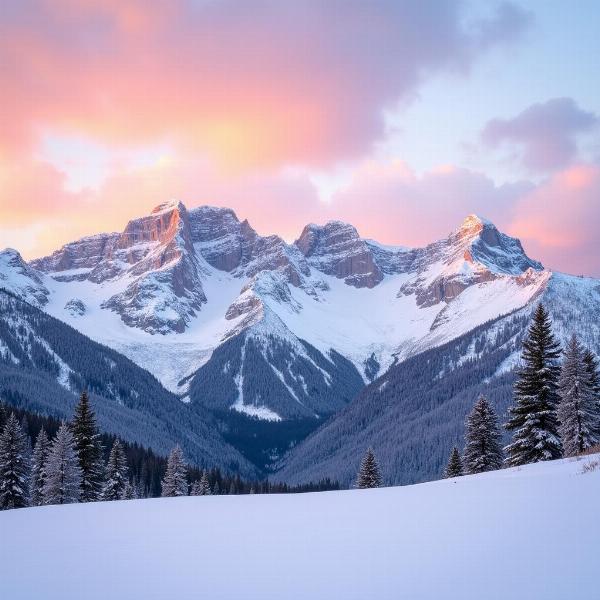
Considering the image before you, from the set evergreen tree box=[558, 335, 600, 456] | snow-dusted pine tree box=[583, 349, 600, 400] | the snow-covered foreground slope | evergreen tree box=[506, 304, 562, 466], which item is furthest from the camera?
snow-dusted pine tree box=[583, 349, 600, 400]

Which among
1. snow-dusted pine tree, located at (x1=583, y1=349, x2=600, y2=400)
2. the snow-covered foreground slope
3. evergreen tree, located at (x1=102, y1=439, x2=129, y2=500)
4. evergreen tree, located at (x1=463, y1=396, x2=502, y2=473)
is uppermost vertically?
snow-dusted pine tree, located at (x1=583, y1=349, x2=600, y2=400)

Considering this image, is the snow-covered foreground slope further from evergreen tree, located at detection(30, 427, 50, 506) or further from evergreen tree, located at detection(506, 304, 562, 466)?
evergreen tree, located at detection(30, 427, 50, 506)

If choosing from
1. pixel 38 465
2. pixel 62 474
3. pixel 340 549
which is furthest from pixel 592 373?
pixel 38 465

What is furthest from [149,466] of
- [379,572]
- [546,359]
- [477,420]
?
[379,572]

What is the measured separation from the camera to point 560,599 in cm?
785

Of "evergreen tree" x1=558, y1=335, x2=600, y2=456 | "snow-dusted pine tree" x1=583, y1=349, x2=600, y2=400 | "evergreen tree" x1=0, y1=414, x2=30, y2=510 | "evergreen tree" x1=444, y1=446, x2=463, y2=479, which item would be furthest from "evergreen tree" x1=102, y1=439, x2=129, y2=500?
"snow-dusted pine tree" x1=583, y1=349, x2=600, y2=400

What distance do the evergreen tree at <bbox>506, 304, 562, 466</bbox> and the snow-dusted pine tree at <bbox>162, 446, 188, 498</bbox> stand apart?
34659 mm

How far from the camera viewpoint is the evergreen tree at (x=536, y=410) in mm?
35094

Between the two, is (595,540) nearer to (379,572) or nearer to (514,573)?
(514,573)

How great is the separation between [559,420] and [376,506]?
25.8 meters

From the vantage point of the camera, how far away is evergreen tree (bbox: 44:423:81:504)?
45.5m

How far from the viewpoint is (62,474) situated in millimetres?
46125

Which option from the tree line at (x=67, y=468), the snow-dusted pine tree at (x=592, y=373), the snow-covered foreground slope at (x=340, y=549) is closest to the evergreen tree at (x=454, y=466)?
the snow-dusted pine tree at (x=592, y=373)

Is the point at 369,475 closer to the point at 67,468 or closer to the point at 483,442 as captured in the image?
the point at 483,442
